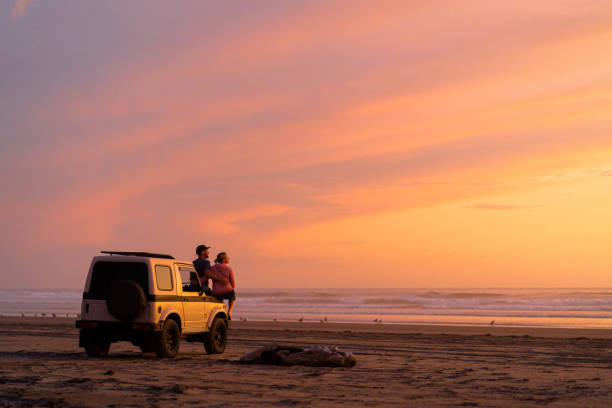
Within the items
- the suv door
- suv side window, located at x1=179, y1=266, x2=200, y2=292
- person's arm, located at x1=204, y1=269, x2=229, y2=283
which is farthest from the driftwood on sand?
person's arm, located at x1=204, y1=269, x2=229, y2=283

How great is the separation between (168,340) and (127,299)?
4.61 feet

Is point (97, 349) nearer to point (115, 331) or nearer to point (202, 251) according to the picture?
point (115, 331)

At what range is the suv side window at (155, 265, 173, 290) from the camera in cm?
1415

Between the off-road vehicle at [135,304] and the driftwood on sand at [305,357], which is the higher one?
the off-road vehicle at [135,304]

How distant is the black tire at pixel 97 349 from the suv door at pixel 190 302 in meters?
1.87

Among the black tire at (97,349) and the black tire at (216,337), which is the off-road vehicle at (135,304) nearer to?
the black tire at (97,349)

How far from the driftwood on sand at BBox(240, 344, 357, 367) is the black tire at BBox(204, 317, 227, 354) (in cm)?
249

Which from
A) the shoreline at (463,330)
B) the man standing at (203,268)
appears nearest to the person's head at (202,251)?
the man standing at (203,268)

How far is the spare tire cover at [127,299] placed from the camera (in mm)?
13719

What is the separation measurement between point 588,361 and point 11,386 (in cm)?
1203

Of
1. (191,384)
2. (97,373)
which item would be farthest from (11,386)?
(191,384)

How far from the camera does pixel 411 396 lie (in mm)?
9445

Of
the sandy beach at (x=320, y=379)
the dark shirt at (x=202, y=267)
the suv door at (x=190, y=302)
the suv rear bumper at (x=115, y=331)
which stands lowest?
the sandy beach at (x=320, y=379)

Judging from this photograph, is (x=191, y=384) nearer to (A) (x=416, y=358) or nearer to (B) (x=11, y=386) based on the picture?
(B) (x=11, y=386)
